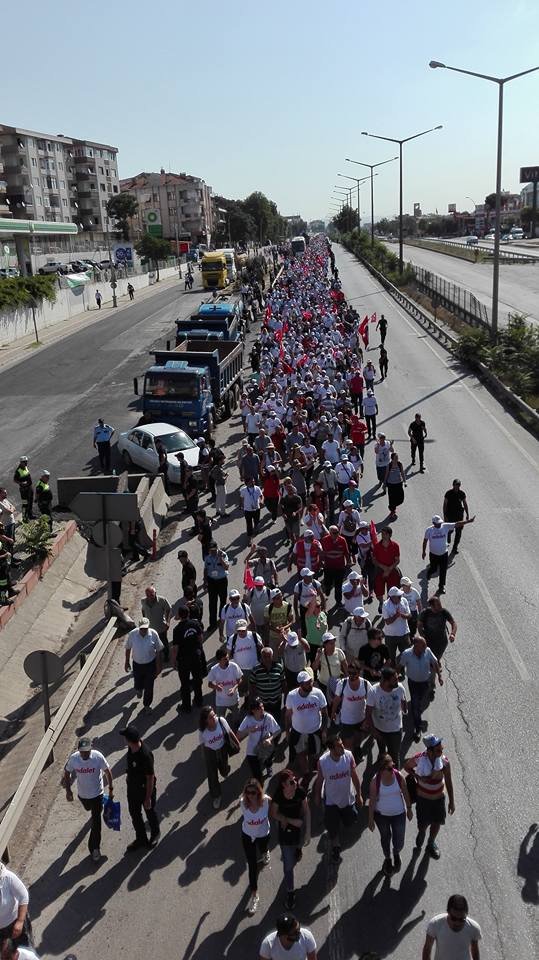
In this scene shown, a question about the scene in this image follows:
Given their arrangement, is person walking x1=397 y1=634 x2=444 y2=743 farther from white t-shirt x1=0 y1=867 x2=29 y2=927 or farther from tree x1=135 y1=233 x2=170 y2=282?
tree x1=135 y1=233 x2=170 y2=282

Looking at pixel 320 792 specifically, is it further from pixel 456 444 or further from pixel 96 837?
pixel 456 444

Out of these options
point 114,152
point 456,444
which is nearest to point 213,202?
point 114,152

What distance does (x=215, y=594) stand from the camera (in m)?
12.3

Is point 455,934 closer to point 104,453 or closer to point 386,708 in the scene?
point 386,708

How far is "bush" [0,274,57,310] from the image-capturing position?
4516 cm

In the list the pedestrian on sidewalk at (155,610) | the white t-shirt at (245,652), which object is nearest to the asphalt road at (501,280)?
the pedestrian on sidewalk at (155,610)

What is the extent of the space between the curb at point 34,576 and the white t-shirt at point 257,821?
7.26m

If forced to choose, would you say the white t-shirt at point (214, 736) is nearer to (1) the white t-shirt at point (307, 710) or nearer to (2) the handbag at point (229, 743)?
(2) the handbag at point (229, 743)

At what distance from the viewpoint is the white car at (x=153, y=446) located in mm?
20203

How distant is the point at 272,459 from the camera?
1700 centimetres

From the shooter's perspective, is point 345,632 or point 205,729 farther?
point 345,632

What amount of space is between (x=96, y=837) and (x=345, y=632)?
3.51 meters

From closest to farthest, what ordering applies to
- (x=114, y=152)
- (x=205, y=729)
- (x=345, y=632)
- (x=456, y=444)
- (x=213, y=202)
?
1. (x=205, y=729)
2. (x=345, y=632)
3. (x=456, y=444)
4. (x=114, y=152)
5. (x=213, y=202)

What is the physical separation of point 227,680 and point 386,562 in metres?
3.48
